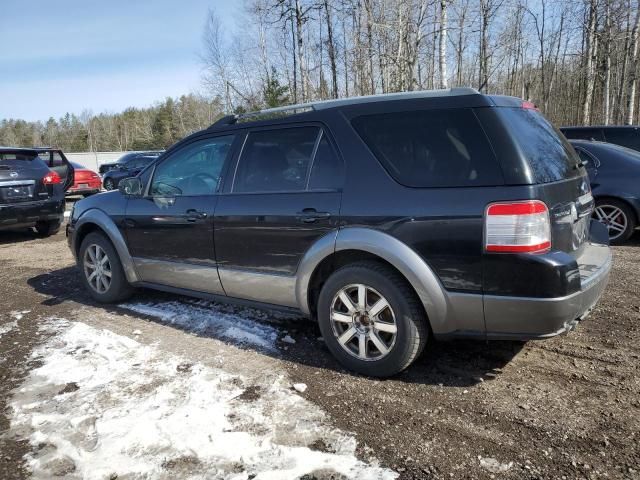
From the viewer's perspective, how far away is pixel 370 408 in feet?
9.32

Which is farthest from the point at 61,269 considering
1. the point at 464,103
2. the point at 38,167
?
the point at 464,103

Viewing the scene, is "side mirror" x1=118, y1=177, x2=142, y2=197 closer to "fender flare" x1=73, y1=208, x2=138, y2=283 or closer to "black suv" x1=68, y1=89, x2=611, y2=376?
"fender flare" x1=73, y1=208, x2=138, y2=283

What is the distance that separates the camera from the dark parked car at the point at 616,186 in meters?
6.51

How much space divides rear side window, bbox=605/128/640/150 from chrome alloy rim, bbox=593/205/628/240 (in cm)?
203

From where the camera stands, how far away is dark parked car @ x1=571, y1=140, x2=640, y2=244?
6508mm

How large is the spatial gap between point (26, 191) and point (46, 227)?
1.36 metres

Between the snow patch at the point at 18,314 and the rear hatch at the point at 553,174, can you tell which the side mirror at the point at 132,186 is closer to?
the snow patch at the point at 18,314

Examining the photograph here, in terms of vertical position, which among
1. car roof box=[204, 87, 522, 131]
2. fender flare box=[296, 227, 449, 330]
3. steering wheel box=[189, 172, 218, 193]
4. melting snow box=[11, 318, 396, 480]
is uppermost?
car roof box=[204, 87, 522, 131]

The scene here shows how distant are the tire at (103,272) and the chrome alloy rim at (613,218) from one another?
6187 mm

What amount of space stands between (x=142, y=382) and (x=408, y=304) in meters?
1.89

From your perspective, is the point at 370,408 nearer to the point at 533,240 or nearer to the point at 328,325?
the point at 328,325

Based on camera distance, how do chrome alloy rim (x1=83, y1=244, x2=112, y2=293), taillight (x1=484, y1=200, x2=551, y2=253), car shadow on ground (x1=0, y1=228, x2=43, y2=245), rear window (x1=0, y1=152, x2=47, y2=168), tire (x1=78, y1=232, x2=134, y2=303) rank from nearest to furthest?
taillight (x1=484, y1=200, x2=551, y2=253), tire (x1=78, y1=232, x2=134, y2=303), chrome alloy rim (x1=83, y1=244, x2=112, y2=293), rear window (x1=0, y1=152, x2=47, y2=168), car shadow on ground (x1=0, y1=228, x2=43, y2=245)

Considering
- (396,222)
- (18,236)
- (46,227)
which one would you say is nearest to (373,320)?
(396,222)

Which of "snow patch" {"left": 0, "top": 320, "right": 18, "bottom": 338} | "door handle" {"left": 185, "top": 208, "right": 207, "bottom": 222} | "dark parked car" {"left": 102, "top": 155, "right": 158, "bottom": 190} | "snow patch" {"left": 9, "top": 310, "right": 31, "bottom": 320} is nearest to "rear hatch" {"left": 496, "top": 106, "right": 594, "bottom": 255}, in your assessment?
"door handle" {"left": 185, "top": 208, "right": 207, "bottom": 222}
